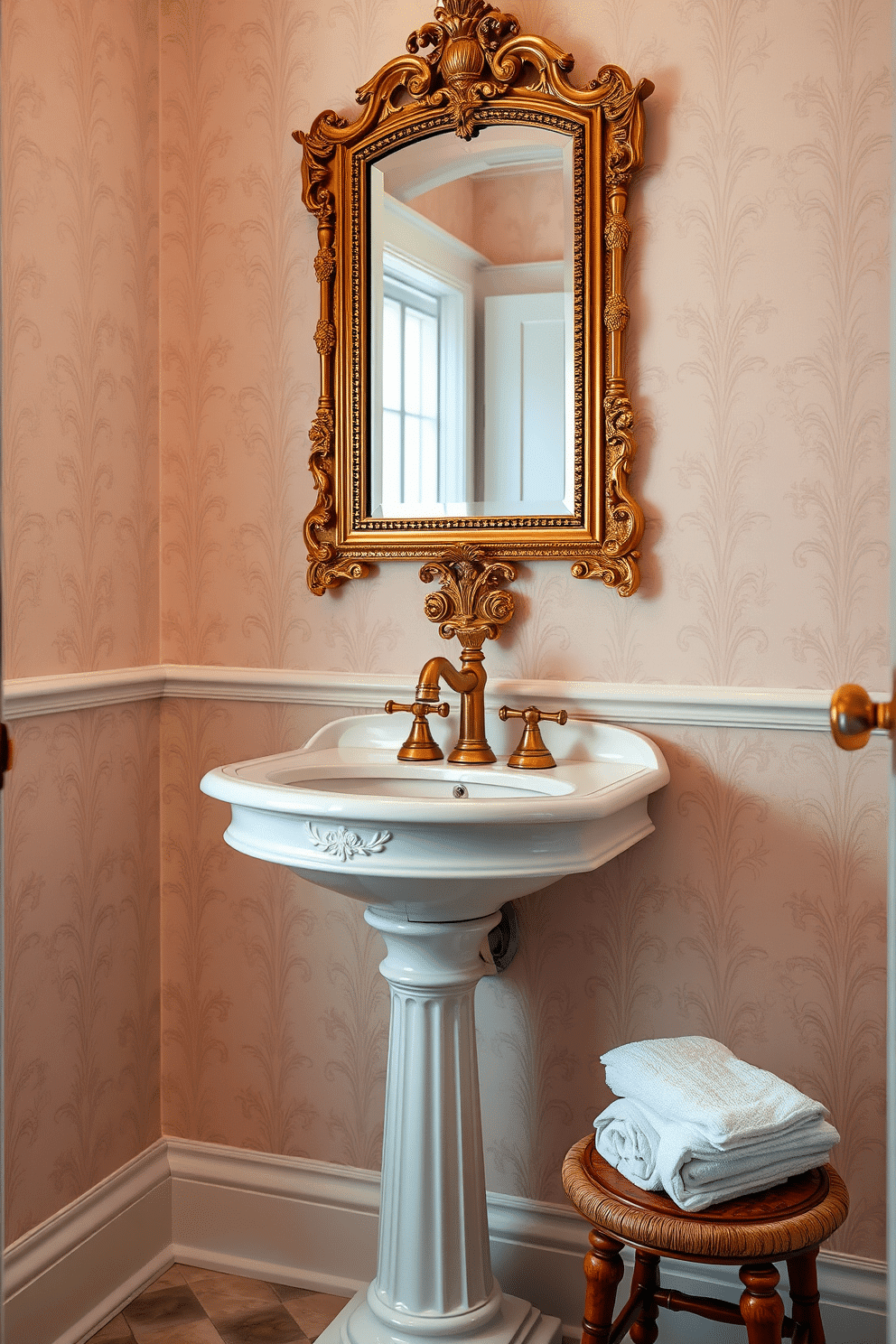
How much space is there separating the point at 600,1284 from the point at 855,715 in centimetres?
85

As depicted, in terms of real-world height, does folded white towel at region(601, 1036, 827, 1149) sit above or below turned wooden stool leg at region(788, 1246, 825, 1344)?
above

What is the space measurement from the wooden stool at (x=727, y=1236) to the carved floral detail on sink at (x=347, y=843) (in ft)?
1.46

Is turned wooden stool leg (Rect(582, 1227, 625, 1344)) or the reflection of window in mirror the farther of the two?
the reflection of window in mirror

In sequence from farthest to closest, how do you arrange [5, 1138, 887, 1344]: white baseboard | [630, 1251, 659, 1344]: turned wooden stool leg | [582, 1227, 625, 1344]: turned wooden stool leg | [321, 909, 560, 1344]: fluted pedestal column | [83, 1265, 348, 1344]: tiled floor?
1. [83, 1265, 348, 1344]: tiled floor
2. [5, 1138, 887, 1344]: white baseboard
3. [321, 909, 560, 1344]: fluted pedestal column
4. [630, 1251, 659, 1344]: turned wooden stool leg
5. [582, 1227, 625, 1344]: turned wooden stool leg

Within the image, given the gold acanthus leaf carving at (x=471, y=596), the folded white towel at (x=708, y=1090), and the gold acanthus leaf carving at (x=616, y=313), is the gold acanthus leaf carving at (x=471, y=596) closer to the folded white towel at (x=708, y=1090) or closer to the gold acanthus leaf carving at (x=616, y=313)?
the gold acanthus leaf carving at (x=616, y=313)

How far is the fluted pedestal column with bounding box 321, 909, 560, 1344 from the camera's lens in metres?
1.61

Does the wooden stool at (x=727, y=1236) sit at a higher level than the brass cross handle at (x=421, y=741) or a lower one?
lower

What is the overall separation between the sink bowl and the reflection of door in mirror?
0.46 metres

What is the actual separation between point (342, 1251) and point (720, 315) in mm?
1622

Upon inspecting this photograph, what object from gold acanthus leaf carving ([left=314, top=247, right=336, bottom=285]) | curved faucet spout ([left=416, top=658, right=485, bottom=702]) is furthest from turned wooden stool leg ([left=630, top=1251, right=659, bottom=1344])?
gold acanthus leaf carving ([left=314, top=247, right=336, bottom=285])

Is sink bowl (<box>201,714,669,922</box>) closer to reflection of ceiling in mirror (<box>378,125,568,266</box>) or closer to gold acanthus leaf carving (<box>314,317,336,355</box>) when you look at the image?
gold acanthus leaf carving (<box>314,317,336,355</box>)

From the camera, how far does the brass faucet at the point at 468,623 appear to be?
1763 mm

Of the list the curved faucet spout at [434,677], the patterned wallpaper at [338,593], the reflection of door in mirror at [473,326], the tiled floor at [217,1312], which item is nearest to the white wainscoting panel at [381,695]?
the patterned wallpaper at [338,593]

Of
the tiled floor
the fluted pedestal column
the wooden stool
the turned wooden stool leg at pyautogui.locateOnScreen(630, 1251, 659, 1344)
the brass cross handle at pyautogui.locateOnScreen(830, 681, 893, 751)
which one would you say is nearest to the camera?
the brass cross handle at pyautogui.locateOnScreen(830, 681, 893, 751)
